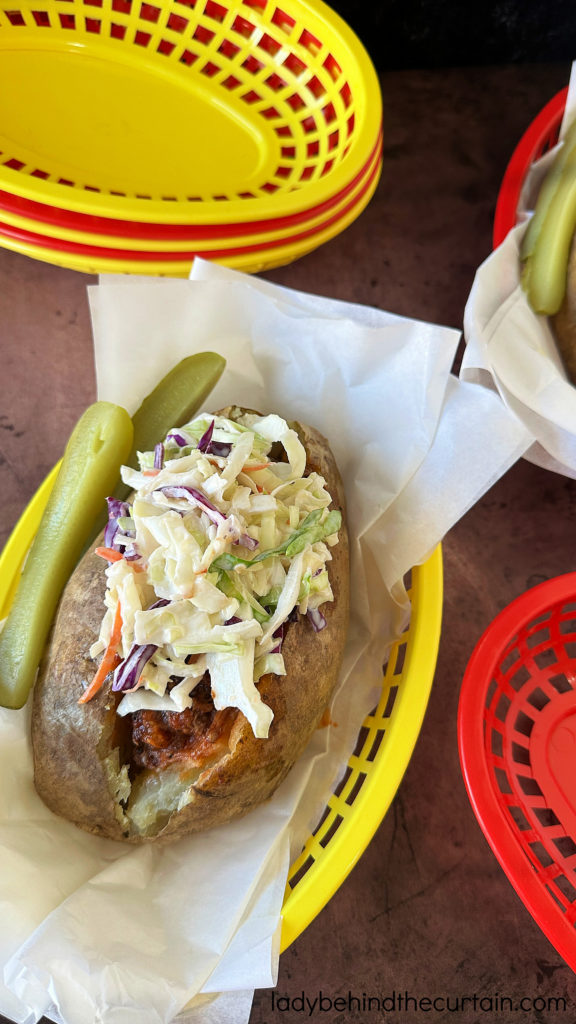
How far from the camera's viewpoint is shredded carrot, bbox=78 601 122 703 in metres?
0.87

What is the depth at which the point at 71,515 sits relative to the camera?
1.02m

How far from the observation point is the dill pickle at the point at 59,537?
966 mm

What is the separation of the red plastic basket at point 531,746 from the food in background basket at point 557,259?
0.42m

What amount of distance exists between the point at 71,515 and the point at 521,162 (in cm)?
102

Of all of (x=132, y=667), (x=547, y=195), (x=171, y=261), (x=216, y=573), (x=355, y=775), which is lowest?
(x=355, y=775)

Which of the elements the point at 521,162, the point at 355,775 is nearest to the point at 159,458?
the point at 355,775

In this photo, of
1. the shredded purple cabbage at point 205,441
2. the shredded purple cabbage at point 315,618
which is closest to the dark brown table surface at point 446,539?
the shredded purple cabbage at point 315,618

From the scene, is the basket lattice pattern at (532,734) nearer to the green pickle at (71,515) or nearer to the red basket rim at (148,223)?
the green pickle at (71,515)

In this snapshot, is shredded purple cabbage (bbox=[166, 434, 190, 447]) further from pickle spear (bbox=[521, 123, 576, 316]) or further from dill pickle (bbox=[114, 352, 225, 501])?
pickle spear (bbox=[521, 123, 576, 316])

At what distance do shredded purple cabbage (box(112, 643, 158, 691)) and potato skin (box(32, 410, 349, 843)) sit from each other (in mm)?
43

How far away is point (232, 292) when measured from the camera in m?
1.15

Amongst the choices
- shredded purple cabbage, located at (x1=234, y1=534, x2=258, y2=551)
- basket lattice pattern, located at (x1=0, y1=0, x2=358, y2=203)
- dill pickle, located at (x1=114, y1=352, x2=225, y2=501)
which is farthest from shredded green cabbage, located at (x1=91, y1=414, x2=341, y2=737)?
basket lattice pattern, located at (x1=0, y1=0, x2=358, y2=203)

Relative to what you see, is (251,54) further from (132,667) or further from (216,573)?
(132,667)

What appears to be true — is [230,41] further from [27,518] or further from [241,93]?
[27,518]
